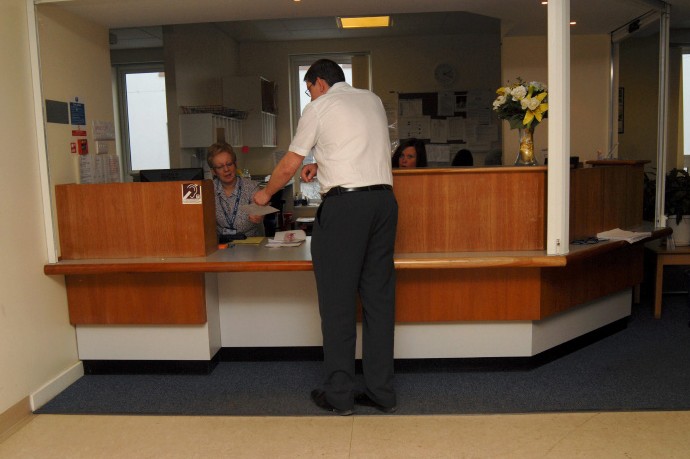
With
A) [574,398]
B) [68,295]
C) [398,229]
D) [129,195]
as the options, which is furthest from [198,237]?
[574,398]

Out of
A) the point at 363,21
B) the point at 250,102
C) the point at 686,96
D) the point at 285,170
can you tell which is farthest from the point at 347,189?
the point at 686,96

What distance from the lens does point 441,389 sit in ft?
10.7

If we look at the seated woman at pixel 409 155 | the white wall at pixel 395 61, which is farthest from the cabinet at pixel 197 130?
the seated woman at pixel 409 155

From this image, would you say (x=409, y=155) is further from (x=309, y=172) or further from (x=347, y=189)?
(x=347, y=189)

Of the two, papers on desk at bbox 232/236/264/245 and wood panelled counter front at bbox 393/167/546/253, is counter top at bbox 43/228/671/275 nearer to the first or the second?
wood panelled counter front at bbox 393/167/546/253

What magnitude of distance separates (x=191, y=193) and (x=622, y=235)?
248 cm

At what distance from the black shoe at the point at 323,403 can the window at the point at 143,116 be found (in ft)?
18.2

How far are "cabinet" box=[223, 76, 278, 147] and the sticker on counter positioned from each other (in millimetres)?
3733

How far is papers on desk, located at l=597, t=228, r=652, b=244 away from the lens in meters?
3.69

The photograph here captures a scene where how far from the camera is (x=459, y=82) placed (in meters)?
7.40

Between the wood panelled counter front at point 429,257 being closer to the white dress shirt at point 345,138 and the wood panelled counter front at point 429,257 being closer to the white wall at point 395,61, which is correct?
the white dress shirt at point 345,138

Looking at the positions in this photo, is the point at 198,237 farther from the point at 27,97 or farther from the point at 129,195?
the point at 27,97

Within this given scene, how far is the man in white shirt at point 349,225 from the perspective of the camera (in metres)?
2.81

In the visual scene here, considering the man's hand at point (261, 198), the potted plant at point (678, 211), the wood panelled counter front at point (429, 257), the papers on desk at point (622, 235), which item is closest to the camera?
the man's hand at point (261, 198)
